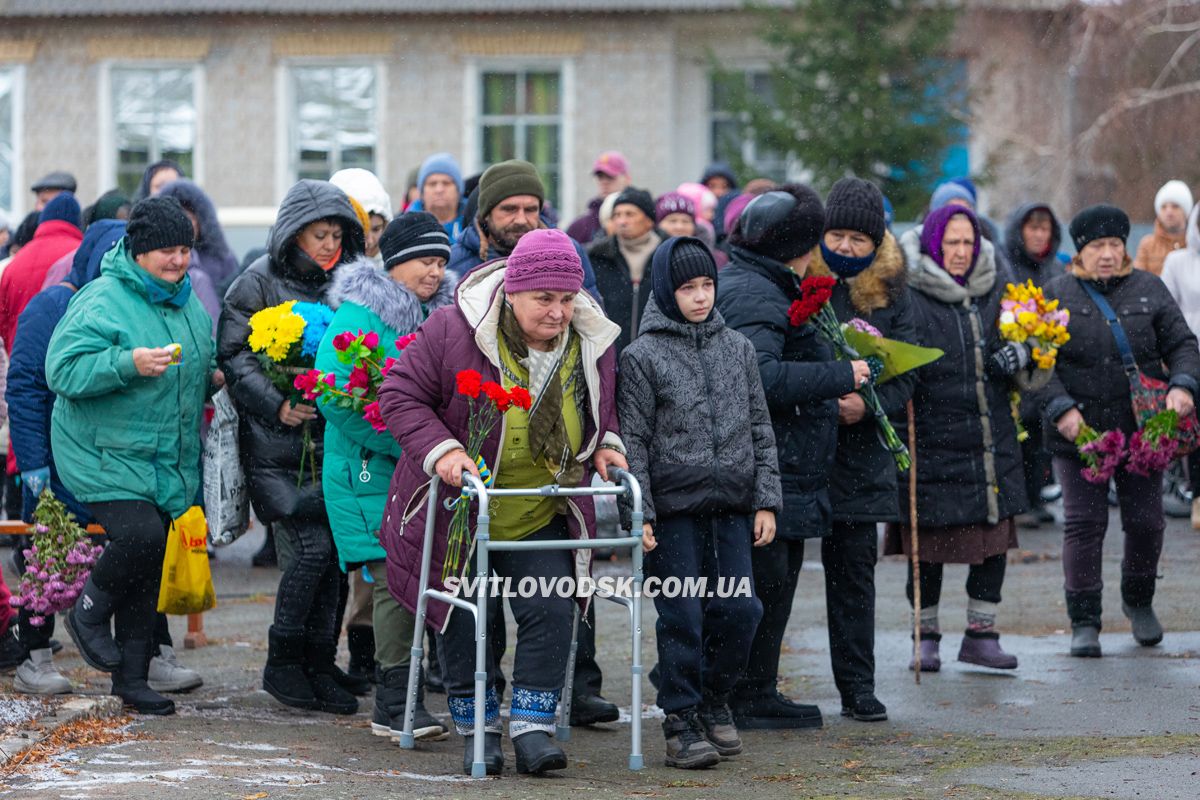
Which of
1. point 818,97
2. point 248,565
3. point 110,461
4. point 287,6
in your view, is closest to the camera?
point 110,461

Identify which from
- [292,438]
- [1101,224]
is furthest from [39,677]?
[1101,224]

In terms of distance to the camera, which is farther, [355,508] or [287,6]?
[287,6]

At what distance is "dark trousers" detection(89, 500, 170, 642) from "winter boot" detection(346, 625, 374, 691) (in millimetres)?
1042

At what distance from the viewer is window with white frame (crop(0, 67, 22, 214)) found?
2409 centimetres

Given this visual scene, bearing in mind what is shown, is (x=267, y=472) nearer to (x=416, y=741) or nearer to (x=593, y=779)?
(x=416, y=741)

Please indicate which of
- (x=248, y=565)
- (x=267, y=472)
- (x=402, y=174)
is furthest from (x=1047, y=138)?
(x=267, y=472)

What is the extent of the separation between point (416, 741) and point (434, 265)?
1873mm

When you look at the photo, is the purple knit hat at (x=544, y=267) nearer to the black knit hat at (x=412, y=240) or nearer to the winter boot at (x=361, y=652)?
the black knit hat at (x=412, y=240)

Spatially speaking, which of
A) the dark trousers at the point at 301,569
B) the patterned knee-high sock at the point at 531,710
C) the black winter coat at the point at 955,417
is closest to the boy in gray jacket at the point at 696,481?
the patterned knee-high sock at the point at 531,710

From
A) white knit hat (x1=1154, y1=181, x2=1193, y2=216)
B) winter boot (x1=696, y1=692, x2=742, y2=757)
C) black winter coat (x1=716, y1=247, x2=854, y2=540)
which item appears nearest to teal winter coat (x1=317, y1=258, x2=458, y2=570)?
black winter coat (x1=716, y1=247, x2=854, y2=540)

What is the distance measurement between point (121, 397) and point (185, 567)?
0.88m

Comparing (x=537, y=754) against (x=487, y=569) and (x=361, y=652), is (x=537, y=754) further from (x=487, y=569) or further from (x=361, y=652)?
(x=361, y=652)

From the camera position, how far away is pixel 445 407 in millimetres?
6684

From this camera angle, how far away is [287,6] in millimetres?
23234
